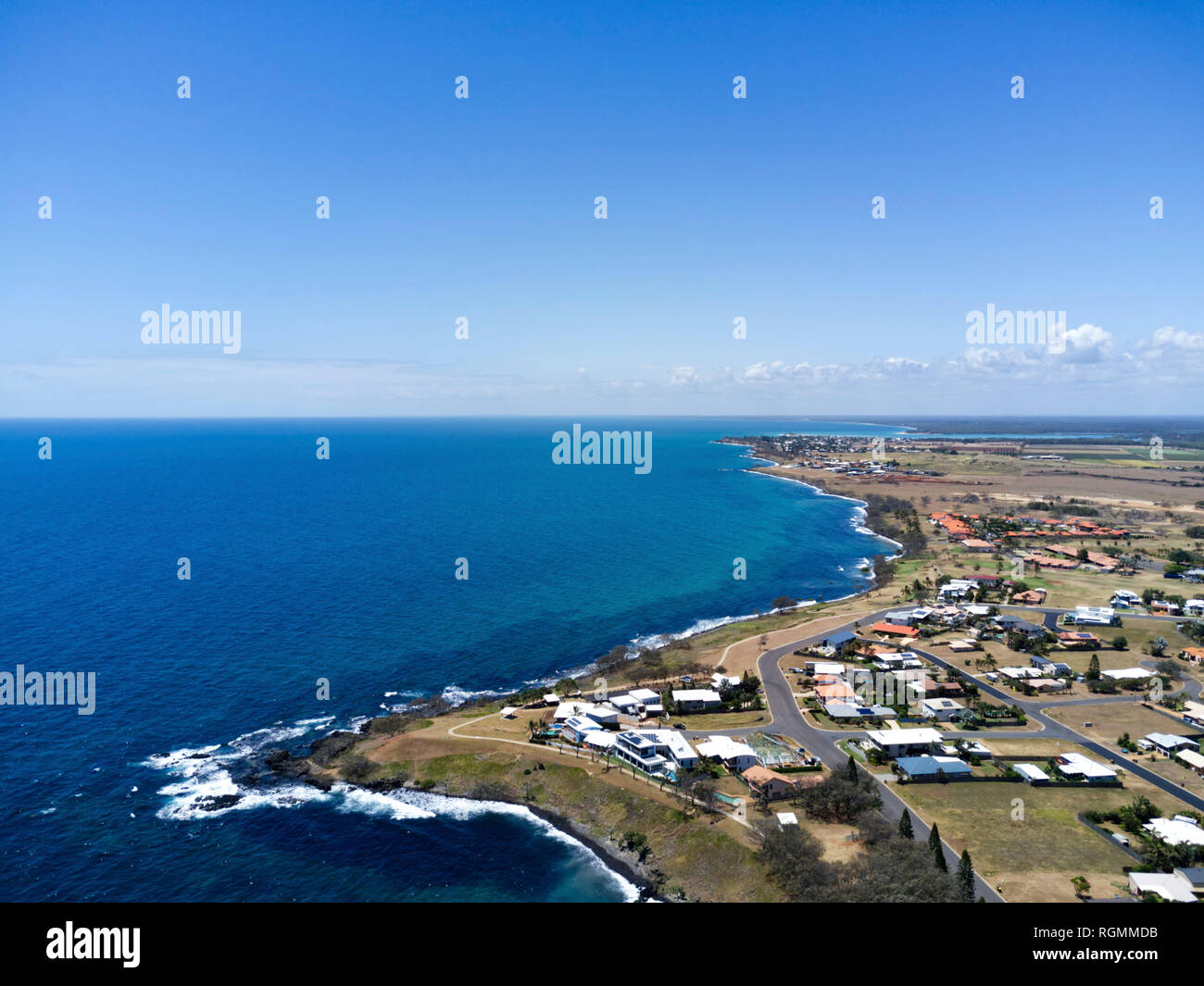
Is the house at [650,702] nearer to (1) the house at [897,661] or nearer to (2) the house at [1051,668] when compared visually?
(1) the house at [897,661]

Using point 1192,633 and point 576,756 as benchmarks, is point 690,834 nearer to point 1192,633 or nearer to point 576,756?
point 576,756

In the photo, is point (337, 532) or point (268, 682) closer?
point (268, 682)

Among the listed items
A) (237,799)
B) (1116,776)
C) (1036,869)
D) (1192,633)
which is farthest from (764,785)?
(1192,633)

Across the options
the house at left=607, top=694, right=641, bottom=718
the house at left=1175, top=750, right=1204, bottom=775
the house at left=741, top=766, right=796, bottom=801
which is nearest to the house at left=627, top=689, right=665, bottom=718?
the house at left=607, top=694, right=641, bottom=718

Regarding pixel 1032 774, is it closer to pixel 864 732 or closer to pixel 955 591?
pixel 864 732

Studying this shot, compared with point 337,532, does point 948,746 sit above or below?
below
